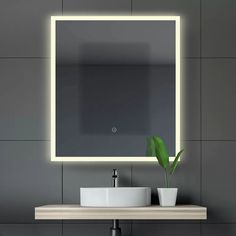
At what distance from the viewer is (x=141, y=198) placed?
3.07 m

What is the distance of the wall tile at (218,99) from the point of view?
133 inches

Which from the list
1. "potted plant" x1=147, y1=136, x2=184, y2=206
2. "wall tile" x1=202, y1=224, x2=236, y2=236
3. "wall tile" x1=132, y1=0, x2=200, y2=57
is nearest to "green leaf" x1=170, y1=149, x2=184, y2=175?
"potted plant" x1=147, y1=136, x2=184, y2=206

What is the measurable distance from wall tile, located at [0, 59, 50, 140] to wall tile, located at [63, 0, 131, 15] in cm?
34

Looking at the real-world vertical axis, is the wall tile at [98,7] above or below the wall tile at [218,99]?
above

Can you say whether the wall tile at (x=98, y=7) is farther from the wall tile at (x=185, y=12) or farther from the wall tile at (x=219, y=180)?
the wall tile at (x=219, y=180)

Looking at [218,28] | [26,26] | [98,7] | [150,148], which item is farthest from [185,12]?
[26,26]

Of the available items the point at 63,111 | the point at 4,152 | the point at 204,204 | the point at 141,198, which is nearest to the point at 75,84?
the point at 63,111

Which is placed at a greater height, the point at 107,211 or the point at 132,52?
the point at 132,52

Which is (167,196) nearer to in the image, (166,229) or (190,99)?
(166,229)

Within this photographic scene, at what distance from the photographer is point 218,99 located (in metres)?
3.40

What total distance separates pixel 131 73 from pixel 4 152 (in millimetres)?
837

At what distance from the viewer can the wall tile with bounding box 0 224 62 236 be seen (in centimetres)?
336

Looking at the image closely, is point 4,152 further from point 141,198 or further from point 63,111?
point 141,198

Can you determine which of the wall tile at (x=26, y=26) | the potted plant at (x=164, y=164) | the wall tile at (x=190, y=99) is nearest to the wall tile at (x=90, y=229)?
the potted plant at (x=164, y=164)
